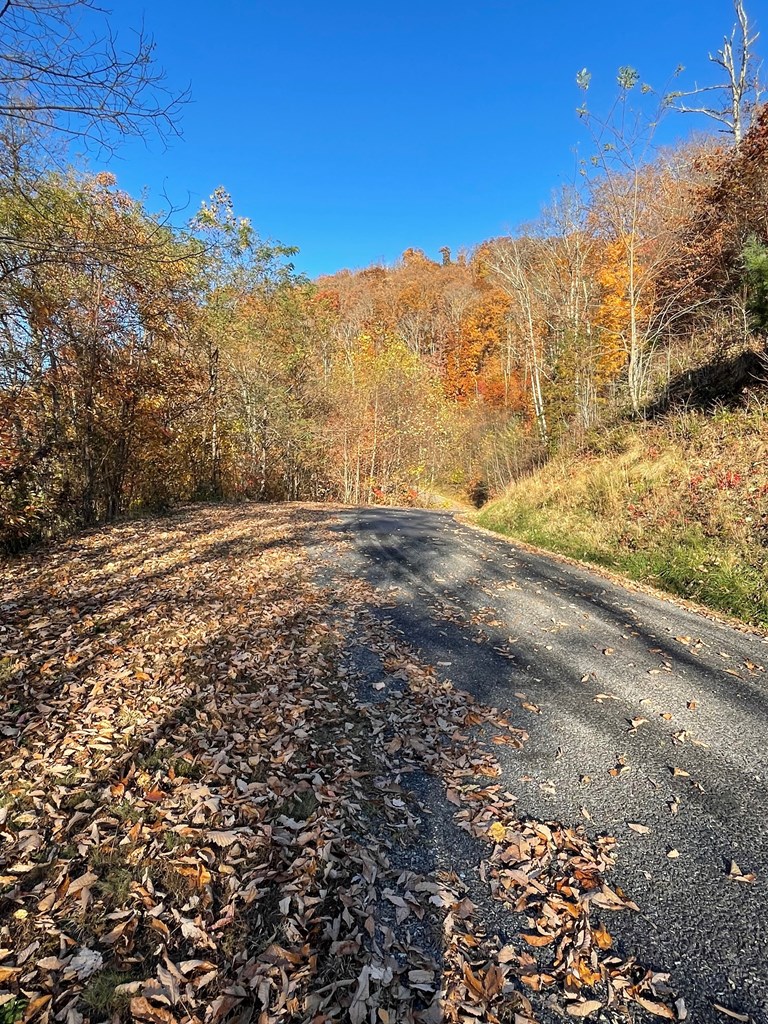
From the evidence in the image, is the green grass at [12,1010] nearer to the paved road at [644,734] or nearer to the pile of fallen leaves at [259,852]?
the pile of fallen leaves at [259,852]

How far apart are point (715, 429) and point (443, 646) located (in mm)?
7696

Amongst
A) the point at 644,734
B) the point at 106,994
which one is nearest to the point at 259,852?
the point at 106,994

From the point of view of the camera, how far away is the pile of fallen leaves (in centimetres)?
192

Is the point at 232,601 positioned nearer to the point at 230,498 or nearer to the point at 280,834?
the point at 280,834

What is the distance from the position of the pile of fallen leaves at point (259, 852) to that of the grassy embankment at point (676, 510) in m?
4.55

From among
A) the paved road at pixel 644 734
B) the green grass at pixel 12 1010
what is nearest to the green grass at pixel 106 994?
the green grass at pixel 12 1010

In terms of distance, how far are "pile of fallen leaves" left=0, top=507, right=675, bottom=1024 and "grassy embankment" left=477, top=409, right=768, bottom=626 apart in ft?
14.9

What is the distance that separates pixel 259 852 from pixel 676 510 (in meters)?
8.04

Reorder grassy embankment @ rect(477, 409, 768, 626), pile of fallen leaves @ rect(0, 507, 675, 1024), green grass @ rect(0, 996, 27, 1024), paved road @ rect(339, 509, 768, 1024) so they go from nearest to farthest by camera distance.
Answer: green grass @ rect(0, 996, 27, 1024) < pile of fallen leaves @ rect(0, 507, 675, 1024) < paved road @ rect(339, 509, 768, 1024) < grassy embankment @ rect(477, 409, 768, 626)

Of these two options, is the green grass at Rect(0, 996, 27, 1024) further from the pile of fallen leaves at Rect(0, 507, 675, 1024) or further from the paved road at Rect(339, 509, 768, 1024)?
the paved road at Rect(339, 509, 768, 1024)

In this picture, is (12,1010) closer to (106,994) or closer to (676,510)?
(106,994)

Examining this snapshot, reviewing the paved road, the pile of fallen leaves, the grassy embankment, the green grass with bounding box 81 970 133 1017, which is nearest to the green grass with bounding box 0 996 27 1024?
the pile of fallen leaves

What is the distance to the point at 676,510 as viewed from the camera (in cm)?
791

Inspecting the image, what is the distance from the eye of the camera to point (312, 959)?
6.67 feet
